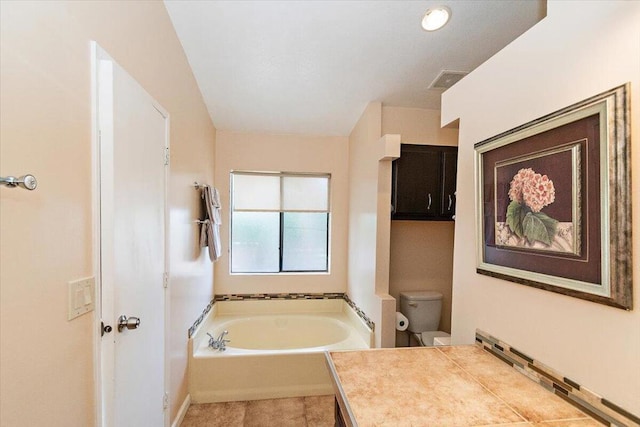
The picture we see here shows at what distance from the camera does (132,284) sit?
1309 millimetres

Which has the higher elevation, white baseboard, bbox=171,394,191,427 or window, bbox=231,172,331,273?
window, bbox=231,172,331,273

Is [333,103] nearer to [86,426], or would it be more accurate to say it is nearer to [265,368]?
[265,368]

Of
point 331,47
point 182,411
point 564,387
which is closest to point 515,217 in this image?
point 564,387

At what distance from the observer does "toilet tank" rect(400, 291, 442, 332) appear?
2.87 m

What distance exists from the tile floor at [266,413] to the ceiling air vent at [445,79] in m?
2.86

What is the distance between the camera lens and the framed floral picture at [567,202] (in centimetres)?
77

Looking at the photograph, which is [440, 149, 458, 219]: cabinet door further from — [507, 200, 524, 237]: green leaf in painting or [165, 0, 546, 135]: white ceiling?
[507, 200, 524, 237]: green leaf in painting

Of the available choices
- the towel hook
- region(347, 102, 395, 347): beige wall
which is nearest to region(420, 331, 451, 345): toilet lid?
region(347, 102, 395, 347): beige wall

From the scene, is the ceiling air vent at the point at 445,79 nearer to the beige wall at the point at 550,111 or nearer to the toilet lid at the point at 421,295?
the beige wall at the point at 550,111

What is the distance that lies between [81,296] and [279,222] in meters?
2.56

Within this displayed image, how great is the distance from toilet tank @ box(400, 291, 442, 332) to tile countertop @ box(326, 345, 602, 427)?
1720 millimetres

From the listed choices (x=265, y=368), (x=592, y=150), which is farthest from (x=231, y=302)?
(x=592, y=150)

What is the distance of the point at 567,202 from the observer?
90 centimetres

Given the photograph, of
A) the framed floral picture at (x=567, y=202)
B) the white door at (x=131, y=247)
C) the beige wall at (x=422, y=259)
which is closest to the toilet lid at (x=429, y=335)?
the beige wall at (x=422, y=259)
